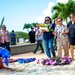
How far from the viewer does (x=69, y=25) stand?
33.1 feet

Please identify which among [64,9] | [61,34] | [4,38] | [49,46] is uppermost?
[64,9]

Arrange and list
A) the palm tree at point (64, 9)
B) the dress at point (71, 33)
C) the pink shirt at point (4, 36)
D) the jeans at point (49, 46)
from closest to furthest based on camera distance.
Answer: the dress at point (71, 33)
the jeans at point (49, 46)
the pink shirt at point (4, 36)
the palm tree at point (64, 9)

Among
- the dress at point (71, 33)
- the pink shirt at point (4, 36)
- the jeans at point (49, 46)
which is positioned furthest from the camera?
the pink shirt at point (4, 36)

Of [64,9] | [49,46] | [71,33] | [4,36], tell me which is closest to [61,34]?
[71,33]

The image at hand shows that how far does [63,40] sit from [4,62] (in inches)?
89.8

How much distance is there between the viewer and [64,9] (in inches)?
1642

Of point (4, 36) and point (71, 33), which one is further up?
point (71, 33)

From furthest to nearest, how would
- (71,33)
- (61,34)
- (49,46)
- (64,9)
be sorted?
(64,9) → (49,46) → (61,34) → (71,33)

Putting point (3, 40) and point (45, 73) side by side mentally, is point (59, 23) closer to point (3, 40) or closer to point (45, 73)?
point (45, 73)

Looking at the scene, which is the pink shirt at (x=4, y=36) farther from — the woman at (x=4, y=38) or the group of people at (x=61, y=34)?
the group of people at (x=61, y=34)

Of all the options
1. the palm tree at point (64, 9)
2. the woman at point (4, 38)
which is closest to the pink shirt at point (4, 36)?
the woman at point (4, 38)

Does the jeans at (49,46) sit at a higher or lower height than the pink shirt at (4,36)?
lower

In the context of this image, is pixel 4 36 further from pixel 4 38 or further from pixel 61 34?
pixel 61 34

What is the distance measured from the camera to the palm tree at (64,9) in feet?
135
